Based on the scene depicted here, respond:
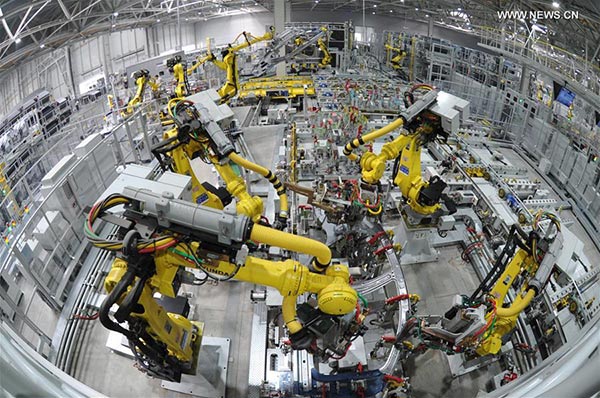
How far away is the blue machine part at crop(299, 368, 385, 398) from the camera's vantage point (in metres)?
4.45

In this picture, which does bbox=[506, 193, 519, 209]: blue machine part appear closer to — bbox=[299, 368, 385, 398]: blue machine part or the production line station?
the production line station

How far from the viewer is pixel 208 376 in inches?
192

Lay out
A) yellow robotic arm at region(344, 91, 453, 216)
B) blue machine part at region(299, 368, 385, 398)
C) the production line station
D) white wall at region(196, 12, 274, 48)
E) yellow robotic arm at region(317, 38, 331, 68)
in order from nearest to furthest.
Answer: the production line station < blue machine part at region(299, 368, 385, 398) < yellow robotic arm at region(344, 91, 453, 216) < yellow robotic arm at region(317, 38, 331, 68) < white wall at region(196, 12, 274, 48)

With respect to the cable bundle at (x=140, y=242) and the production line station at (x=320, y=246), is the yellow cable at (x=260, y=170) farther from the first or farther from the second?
the cable bundle at (x=140, y=242)

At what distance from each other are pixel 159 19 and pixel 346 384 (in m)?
26.0

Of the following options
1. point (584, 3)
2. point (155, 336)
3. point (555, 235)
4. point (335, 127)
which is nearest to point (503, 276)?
point (555, 235)

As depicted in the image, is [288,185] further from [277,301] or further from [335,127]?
[335,127]

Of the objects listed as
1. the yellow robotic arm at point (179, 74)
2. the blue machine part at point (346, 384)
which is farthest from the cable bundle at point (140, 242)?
the yellow robotic arm at point (179, 74)

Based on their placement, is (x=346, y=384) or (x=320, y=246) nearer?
(x=320, y=246)

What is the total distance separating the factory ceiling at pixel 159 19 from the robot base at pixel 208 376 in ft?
37.1
